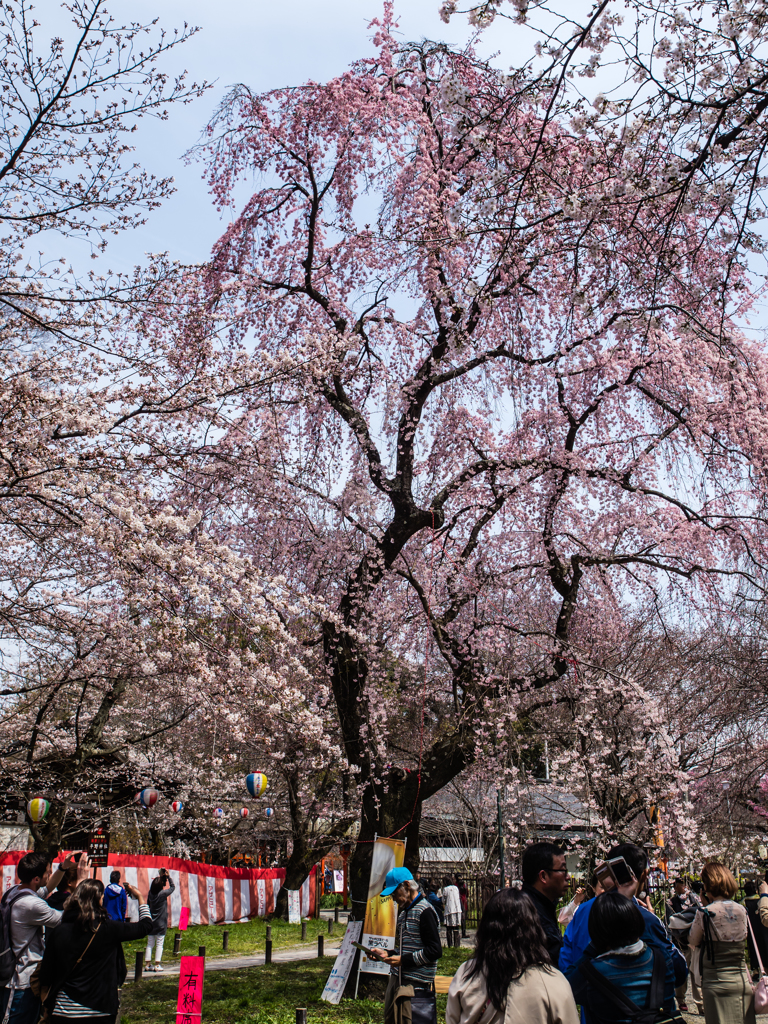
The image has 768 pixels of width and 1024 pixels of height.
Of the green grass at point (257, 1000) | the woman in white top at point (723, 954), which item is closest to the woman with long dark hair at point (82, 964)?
the woman in white top at point (723, 954)

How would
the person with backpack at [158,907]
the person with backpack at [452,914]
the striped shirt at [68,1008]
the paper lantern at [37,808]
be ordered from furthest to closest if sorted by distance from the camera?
1. the person with backpack at [452,914]
2. the person with backpack at [158,907]
3. the paper lantern at [37,808]
4. the striped shirt at [68,1008]

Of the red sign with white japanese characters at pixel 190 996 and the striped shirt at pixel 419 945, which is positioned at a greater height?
the striped shirt at pixel 419 945

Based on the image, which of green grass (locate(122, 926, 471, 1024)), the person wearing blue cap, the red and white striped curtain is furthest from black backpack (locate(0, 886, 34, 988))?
the red and white striped curtain

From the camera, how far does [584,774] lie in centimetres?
1237

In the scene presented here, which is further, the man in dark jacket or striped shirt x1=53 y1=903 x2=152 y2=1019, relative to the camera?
striped shirt x1=53 y1=903 x2=152 y2=1019

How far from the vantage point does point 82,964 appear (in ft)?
13.6

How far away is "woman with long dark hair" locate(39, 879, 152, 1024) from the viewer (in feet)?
13.4

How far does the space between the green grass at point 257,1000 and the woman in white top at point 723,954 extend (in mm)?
4087

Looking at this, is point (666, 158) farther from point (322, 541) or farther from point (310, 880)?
point (310, 880)

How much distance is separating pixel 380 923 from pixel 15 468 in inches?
237

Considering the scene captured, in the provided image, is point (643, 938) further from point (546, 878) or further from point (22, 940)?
point (22, 940)

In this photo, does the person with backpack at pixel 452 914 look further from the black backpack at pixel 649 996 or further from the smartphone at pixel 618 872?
the black backpack at pixel 649 996

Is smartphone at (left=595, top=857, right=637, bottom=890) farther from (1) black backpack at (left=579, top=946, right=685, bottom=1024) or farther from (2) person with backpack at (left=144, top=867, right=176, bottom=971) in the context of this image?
(2) person with backpack at (left=144, top=867, right=176, bottom=971)

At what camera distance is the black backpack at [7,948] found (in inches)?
191
